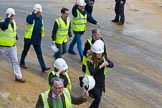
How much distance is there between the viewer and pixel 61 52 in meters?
11.6

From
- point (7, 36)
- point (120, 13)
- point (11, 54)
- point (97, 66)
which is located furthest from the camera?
point (120, 13)

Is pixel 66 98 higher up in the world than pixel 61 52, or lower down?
higher up

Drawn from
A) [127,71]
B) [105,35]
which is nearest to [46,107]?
[127,71]

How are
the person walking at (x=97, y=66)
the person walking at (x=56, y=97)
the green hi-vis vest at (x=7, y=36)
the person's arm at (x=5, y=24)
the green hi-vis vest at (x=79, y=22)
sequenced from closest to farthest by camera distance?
1. the person walking at (x=56, y=97)
2. the person walking at (x=97, y=66)
3. the person's arm at (x=5, y=24)
4. the green hi-vis vest at (x=7, y=36)
5. the green hi-vis vest at (x=79, y=22)

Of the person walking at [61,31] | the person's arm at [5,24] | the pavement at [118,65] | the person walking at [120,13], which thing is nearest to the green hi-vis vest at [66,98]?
the pavement at [118,65]

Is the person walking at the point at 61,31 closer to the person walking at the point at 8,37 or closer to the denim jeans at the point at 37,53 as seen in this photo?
the denim jeans at the point at 37,53

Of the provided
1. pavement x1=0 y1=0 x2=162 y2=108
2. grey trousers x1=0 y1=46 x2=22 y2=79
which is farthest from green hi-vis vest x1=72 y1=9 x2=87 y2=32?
grey trousers x1=0 y1=46 x2=22 y2=79

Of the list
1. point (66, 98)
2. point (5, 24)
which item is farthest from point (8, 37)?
point (66, 98)

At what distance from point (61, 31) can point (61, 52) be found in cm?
64

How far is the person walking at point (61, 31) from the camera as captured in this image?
11109mm

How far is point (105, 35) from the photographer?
16.4 metres

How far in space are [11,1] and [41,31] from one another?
11.2 metres

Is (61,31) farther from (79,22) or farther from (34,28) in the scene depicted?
(79,22)

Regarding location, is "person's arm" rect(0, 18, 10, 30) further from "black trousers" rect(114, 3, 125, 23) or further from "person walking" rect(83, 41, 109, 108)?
"black trousers" rect(114, 3, 125, 23)
